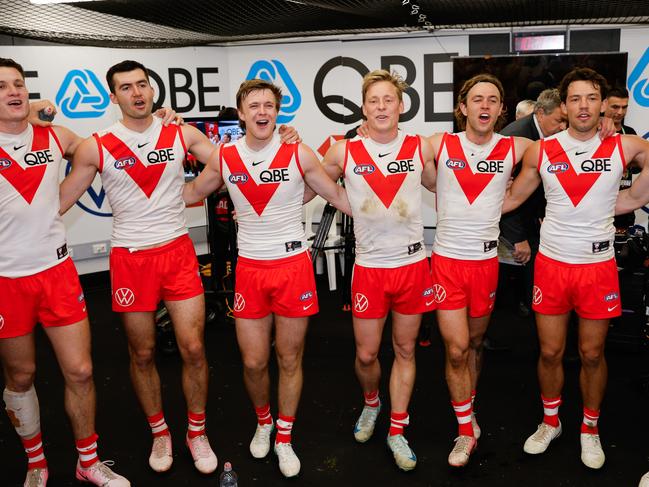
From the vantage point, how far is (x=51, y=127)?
301 centimetres

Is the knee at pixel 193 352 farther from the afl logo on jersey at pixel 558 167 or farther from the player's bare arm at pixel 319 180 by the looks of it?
the afl logo on jersey at pixel 558 167

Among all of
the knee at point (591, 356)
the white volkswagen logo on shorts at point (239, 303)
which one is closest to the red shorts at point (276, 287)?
the white volkswagen logo on shorts at point (239, 303)

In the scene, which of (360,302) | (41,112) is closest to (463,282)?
(360,302)

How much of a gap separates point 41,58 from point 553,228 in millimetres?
4903

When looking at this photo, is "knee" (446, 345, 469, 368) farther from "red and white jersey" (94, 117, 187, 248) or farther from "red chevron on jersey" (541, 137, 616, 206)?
"red and white jersey" (94, 117, 187, 248)

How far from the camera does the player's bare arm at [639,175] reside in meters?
3.01

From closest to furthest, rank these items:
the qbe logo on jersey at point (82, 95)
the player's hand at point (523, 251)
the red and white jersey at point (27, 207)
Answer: the red and white jersey at point (27, 207) → the player's hand at point (523, 251) → the qbe logo on jersey at point (82, 95)

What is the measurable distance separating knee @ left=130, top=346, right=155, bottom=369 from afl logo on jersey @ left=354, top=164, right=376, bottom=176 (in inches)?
51.1

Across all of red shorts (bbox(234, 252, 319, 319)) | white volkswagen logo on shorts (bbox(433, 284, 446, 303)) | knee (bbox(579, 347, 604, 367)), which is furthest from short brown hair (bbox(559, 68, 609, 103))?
red shorts (bbox(234, 252, 319, 319))

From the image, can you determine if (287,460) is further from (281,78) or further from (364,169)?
(281,78)

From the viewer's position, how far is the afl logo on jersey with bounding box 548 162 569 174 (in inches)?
118

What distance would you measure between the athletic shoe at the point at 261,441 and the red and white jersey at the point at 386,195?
1.01 m

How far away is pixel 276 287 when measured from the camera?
305cm

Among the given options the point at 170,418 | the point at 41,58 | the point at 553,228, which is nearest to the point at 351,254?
the point at 170,418
